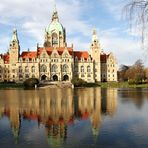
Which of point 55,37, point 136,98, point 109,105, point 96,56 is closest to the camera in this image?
point 109,105

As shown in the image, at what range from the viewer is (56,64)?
411 feet

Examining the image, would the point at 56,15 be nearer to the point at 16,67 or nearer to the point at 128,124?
the point at 16,67

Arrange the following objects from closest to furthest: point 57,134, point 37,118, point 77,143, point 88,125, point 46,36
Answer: point 77,143 < point 57,134 < point 88,125 < point 37,118 < point 46,36

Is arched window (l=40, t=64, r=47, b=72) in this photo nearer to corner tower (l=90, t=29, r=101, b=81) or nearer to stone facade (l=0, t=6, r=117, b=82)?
stone facade (l=0, t=6, r=117, b=82)

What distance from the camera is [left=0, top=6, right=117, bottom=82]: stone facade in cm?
12338

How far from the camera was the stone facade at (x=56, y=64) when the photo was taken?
123 metres

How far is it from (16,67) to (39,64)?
8639 mm

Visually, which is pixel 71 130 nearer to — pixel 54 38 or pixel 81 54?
pixel 81 54

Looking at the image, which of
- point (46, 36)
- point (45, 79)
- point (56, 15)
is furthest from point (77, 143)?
point (56, 15)

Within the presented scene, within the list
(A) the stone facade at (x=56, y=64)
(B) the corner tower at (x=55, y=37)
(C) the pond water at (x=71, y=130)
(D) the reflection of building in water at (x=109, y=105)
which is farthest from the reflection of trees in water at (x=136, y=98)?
(B) the corner tower at (x=55, y=37)

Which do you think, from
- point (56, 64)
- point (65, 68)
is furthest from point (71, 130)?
point (65, 68)

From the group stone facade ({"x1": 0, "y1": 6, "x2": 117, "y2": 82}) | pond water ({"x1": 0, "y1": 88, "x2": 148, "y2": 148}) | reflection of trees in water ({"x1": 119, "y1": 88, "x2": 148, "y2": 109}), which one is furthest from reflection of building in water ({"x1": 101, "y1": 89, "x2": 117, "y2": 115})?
stone facade ({"x1": 0, "y1": 6, "x2": 117, "y2": 82})

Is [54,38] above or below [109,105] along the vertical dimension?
above

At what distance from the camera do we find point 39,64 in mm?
123562
